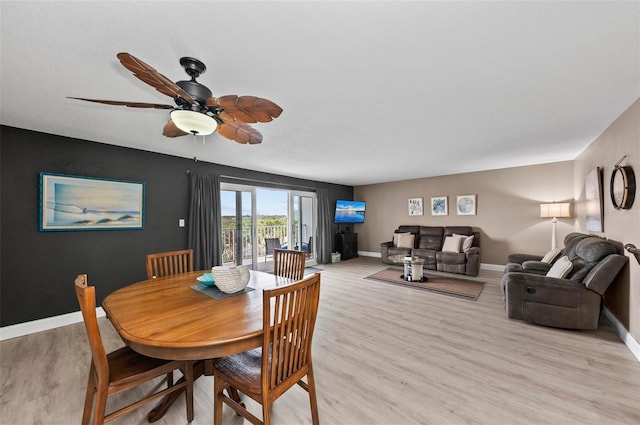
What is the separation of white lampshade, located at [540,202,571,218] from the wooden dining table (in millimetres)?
5619

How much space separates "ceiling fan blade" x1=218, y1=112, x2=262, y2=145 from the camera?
6.12ft

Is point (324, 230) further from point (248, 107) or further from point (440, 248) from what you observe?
point (248, 107)

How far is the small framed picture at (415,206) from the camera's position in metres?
6.88

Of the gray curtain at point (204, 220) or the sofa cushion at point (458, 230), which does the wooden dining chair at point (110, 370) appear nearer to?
the gray curtain at point (204, 220)

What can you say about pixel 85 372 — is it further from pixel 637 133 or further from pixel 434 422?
pixel 637 133

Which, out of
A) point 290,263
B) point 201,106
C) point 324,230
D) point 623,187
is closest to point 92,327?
point 201,106

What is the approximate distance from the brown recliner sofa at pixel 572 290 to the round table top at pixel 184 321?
3.08 meters

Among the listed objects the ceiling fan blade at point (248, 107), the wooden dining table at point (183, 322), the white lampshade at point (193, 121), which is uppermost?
the ceiling fan blade at point (248, 107)

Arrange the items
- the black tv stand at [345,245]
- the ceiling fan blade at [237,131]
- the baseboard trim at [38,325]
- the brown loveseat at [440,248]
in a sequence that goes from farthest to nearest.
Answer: the black tv stand at [345,245]
the brown loveseat at [440,248]
the baseboard trim at [38,325]
the ceiling fan blade at [237,131]

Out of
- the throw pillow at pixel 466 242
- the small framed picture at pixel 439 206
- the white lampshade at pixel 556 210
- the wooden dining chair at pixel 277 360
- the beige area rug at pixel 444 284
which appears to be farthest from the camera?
the small framed picture at pixel 439 206

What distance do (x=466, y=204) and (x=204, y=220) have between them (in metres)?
5.97

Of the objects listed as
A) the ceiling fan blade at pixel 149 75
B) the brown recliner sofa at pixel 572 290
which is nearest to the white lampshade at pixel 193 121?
the ceiling fan blade at pixel 149 75

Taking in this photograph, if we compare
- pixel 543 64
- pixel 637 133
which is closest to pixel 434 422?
pixel 543 64

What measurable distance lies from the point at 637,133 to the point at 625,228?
959 millimetres
